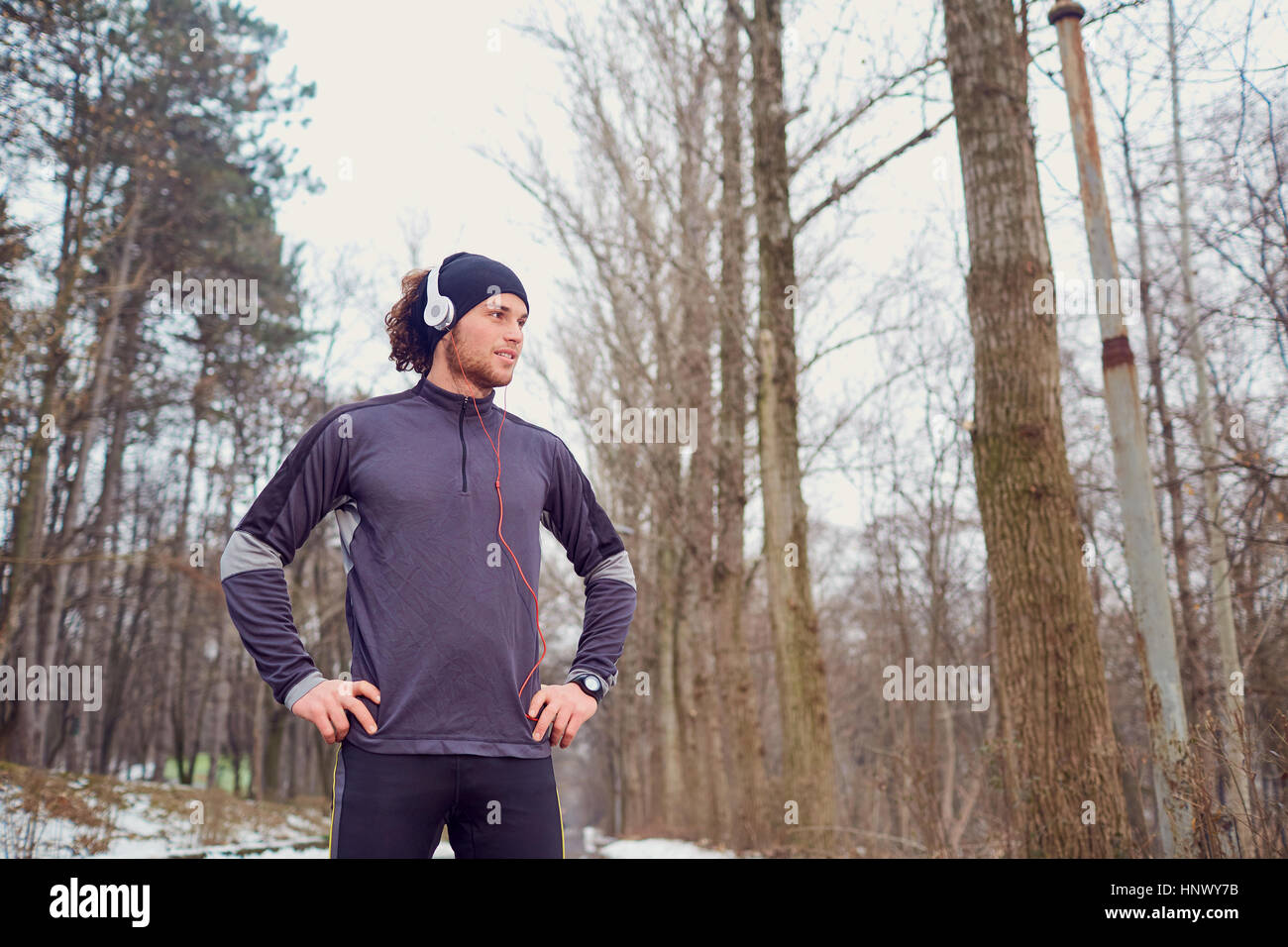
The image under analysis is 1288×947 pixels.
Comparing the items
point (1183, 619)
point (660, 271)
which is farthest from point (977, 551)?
point (660, 271)

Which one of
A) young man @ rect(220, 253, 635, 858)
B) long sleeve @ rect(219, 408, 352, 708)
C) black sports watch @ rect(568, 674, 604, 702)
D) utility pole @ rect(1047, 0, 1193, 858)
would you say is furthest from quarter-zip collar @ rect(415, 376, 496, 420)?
utility pole @ rect(1047, 0, 1193, 858)

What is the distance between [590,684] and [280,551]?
781 millimetres

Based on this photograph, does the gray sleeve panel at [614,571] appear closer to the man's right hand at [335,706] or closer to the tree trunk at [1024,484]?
the man's right hand at [335,706]

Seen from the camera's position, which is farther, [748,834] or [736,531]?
[736,531]

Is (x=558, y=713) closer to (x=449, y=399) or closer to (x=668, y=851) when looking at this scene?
(x=449, y=399)

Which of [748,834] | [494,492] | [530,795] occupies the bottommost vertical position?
[748,834]

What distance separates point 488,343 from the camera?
100 inches

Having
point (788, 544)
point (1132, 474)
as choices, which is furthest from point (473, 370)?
point (788, 544)

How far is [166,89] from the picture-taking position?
20.1m

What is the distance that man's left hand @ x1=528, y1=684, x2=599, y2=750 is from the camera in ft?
7.45

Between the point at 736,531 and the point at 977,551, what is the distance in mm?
14581

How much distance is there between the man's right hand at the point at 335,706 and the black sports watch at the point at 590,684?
1.70 ft

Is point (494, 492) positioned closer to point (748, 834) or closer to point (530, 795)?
point (530, 795)
